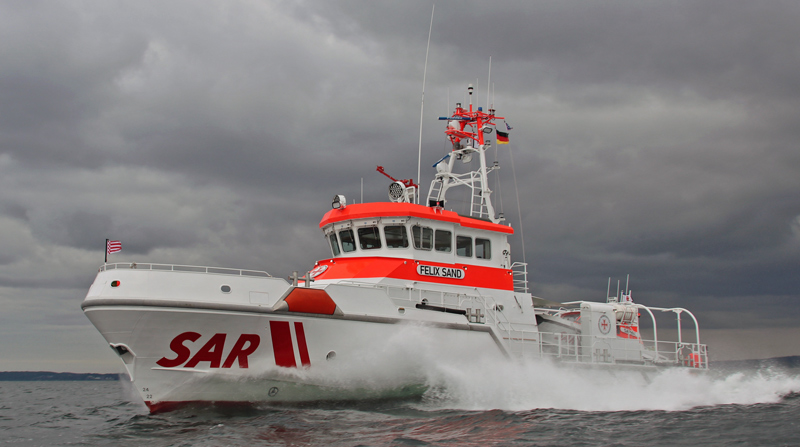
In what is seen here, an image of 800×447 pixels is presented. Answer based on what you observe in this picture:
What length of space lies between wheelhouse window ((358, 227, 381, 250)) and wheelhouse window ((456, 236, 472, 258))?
6.17 ft

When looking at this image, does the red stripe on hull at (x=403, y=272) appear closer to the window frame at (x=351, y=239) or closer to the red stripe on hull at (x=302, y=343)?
the window frame at (x=351, y=239)

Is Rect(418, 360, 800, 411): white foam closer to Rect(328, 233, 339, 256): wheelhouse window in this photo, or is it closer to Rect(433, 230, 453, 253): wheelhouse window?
Rect(433, 230, 453, 253): wheelhouse window

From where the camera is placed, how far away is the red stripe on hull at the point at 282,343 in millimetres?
9633

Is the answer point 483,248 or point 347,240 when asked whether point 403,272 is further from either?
point 483,248

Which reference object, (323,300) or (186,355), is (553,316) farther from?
(186,355)

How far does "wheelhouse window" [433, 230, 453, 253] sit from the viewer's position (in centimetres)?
1239

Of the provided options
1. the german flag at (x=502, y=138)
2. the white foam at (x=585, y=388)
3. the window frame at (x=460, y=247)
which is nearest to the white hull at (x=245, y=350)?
the white foam at (x=585, y=388)

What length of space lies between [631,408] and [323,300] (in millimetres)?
7471

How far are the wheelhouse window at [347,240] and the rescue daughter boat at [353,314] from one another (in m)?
0.04

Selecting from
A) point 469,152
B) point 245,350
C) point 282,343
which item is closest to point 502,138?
point 469,152

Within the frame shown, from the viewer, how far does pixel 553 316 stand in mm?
14781

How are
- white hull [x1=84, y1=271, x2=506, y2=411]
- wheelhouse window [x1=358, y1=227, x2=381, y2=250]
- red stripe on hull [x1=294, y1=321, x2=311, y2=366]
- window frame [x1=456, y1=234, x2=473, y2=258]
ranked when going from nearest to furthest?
1. white hull [x1=84, y1=271, x2=506, y2=411]
2. red stripe on hull [x1=294, y1=321, x2=311, y2=366]
3. wheelhouse window [x1=358, y1=227, x2=381, y2=250]
4. window frame [x1=456, y1=234, x2=473, y2=258]

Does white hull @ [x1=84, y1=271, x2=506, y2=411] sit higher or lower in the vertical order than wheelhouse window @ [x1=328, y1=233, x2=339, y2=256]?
lower

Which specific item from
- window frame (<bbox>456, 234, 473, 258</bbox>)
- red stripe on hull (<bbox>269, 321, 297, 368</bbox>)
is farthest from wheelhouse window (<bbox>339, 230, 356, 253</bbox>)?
red stripe on hull (<bbox>269, 321, 297, 368</bbox>)
